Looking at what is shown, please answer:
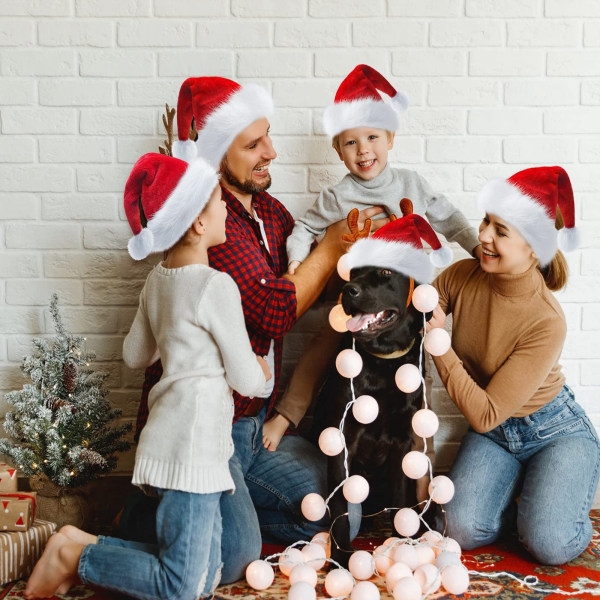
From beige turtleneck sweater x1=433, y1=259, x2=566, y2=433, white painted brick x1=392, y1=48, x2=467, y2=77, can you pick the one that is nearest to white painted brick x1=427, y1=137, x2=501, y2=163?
white painted brick x1=392, y1=48, x2=467, y2=77

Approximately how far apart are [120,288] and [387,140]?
105 centimetres

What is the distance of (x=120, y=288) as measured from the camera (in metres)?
2.43

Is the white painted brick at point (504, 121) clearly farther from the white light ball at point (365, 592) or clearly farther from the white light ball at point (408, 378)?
the white light ball at point (365, 592)

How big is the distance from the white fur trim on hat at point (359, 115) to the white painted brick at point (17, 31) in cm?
107

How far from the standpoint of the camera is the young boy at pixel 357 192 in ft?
6.66

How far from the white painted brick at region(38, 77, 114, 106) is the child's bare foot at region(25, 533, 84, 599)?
1419 mm

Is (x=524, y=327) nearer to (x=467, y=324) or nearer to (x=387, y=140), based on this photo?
(x=467, y=324)

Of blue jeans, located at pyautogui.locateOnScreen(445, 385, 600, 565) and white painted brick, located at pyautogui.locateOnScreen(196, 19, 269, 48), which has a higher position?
white painted brick, located at pyautogui.locateOnScreen(196, 19, 269, 48)

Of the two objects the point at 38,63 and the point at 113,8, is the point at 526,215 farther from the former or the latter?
the point at 38,63

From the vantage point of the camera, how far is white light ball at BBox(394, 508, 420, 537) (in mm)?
1923

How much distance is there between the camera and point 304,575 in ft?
5.82

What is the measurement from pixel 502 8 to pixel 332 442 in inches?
61.2

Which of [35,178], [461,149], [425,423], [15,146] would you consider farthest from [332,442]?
[15,146]

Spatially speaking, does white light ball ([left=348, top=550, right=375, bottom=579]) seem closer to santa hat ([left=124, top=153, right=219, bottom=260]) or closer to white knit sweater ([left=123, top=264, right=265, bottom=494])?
white knit sweater ([left=123, top=264, right=265, bottom=494])
